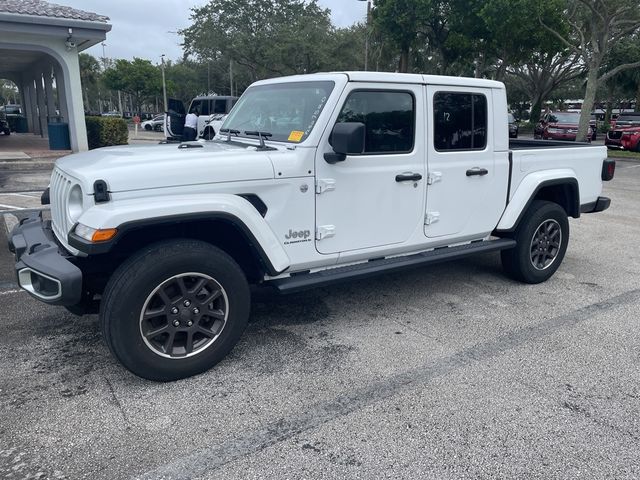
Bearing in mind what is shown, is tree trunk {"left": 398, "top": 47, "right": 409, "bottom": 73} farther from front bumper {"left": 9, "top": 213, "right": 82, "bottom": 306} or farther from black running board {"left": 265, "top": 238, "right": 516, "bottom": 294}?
front bumper {"left": 9, "top": 213, "right": 82, "bottom": 306}

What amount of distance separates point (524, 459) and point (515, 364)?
1054 mm

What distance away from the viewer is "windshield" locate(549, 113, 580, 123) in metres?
24.7

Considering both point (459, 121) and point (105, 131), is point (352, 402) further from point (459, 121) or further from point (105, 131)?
point (105, 131)

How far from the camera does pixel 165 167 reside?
3090mm

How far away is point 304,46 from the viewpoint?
39781 millimetres

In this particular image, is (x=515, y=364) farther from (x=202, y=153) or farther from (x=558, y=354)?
(x=202, y=153)

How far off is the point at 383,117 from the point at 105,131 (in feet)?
49.2

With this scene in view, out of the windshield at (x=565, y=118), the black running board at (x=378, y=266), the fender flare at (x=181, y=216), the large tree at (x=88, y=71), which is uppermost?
the large tree at (x=88, y=71)

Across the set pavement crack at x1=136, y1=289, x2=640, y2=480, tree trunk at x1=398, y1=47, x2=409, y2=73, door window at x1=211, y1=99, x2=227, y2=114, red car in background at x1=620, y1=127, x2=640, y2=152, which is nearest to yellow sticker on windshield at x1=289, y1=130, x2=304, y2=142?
pavement crack at x1=136, y1=289, x2=640, y2=480

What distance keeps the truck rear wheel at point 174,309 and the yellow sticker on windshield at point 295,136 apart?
3.24 feet

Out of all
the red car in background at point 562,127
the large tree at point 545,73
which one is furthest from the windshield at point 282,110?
the large tree at point 545,73

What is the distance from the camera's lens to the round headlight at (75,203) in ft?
10.2

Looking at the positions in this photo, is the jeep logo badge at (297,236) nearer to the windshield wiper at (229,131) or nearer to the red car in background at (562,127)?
the windshield wiper at (229,131)

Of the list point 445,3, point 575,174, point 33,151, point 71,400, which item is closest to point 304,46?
point 445,3
